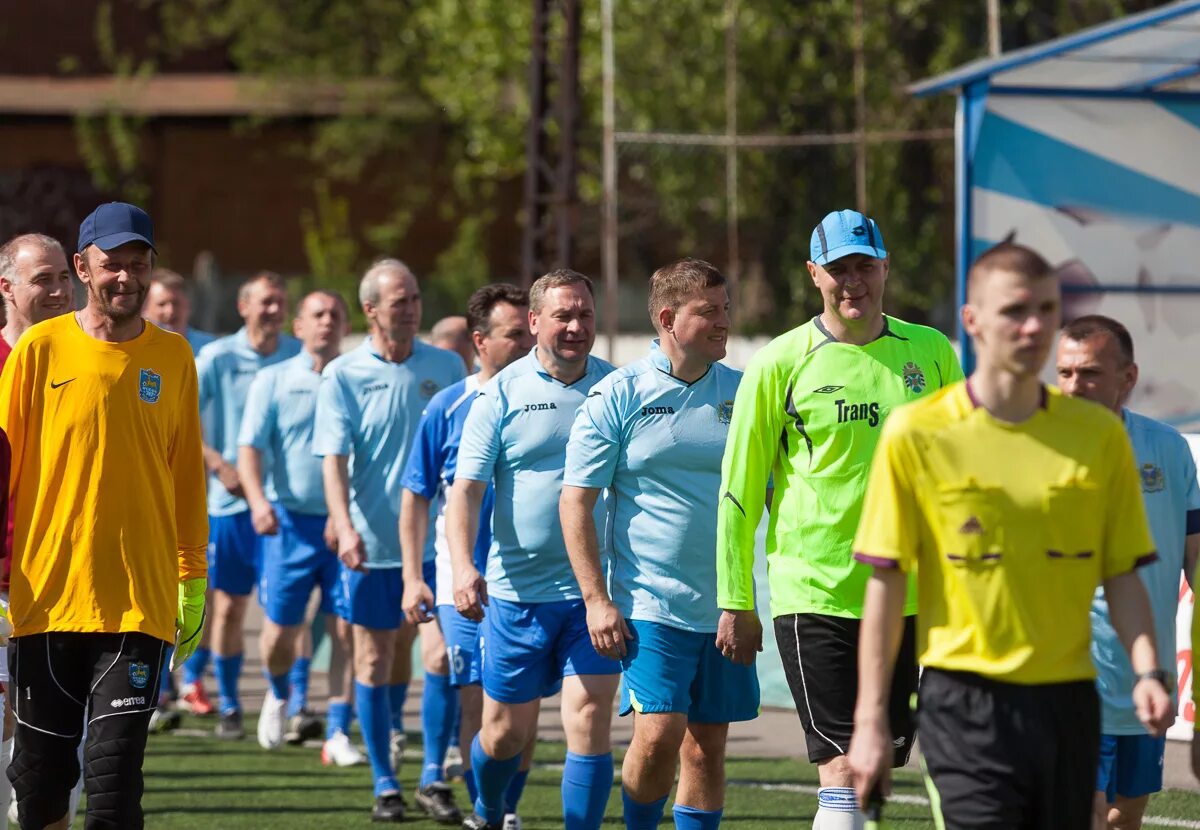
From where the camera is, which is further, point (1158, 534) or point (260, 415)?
point (260, 415)

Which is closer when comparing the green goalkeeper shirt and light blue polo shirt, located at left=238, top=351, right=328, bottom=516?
the green goalkeeper shirt

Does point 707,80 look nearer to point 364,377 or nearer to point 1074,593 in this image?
point 364,377

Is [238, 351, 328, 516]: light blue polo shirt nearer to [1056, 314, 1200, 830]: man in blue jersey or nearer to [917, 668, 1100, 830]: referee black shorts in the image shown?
[1056, 314, 1200, 830]: man in blue jersey

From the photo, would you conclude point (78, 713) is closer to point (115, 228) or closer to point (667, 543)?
point (115, 228)

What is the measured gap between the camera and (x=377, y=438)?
30.8 ft

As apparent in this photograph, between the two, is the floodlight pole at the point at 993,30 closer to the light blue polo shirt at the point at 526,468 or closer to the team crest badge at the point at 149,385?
the light blue polo shirt at the point at 526,468

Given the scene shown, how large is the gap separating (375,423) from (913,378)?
13.4 ft

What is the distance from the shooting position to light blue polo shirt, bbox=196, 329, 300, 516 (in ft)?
38.4

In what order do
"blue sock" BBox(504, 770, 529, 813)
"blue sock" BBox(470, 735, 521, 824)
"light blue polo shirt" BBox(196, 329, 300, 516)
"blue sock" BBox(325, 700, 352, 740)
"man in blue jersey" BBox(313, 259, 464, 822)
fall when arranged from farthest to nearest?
"light blue polo shirt" BBox(196, 329, 300, 516)
"blue sock" BBox(325, 700, 352, 740)
"man in blue jersey" BBox(313, 259, 464, 822)
"blue sock" BBox(504, 770, 529, 813)
"blue sock" BBox(470, 735, 521, 824)

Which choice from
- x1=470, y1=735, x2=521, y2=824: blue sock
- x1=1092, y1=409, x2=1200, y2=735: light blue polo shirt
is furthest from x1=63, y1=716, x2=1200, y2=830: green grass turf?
x1=1092, y1=409, x2=1200, y2=735: light blue polo shirt

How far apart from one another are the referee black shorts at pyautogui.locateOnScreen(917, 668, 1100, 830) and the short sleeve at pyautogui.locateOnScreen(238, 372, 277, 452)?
22.3ft

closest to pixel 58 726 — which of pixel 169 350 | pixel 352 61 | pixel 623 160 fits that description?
pixel 169 350

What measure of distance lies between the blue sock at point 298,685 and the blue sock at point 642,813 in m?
4.95

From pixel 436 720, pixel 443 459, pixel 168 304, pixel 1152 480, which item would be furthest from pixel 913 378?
pixel 168 304
